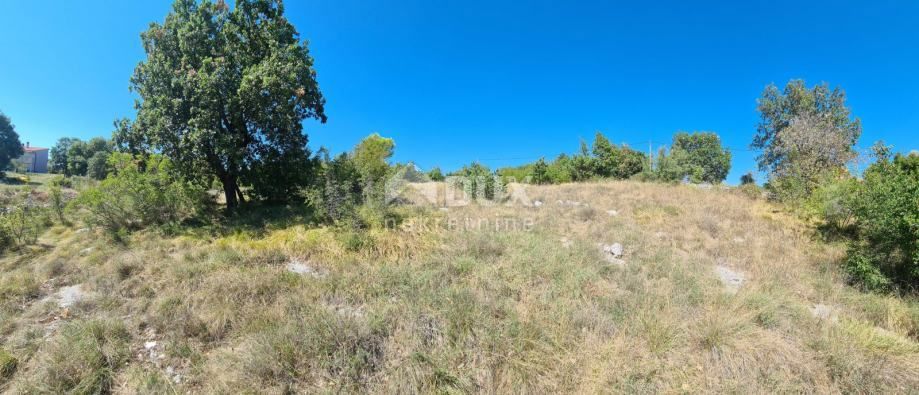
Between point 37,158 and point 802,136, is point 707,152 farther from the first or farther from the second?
point 37,158

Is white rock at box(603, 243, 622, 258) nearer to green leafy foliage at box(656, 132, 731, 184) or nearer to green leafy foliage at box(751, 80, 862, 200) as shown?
green leafy foliage at box(751, 80, 862, 200)

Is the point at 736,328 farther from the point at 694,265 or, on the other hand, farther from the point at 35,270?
the point at 35,270

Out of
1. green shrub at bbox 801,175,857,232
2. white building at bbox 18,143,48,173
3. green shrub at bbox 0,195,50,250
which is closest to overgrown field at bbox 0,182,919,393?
green shrub at bbox 0,195,50,250

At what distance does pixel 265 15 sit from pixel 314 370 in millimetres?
9698

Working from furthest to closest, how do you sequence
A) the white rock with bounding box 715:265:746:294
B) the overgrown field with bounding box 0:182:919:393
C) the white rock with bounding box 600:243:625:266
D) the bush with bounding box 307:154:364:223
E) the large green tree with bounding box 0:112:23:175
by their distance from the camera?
1. the large green tree with bounding box 0:112:23:175
2. the bush with bounding box 307:154:364:223
3. the white rock with bounding box 600:243:625:266
4. the white rock with bounding box 715:265:746:294
5. the overgrown field with bounding box 0:182:919:393

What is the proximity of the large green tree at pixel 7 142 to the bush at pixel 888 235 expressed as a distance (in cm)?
4878

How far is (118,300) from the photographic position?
12.3ft

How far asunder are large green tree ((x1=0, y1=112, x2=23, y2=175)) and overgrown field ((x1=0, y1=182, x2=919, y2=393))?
120 feet

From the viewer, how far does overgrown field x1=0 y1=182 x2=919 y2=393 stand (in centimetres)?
251

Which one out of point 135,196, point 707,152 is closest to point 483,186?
point 135,196

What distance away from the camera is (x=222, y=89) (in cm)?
705

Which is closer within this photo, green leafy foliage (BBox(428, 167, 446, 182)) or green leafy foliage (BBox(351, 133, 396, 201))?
green leafy foliage (BBox(351, 133, 396, 201))

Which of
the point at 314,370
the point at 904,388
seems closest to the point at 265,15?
the point at 314,370

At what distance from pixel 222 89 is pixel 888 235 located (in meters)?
12.4
